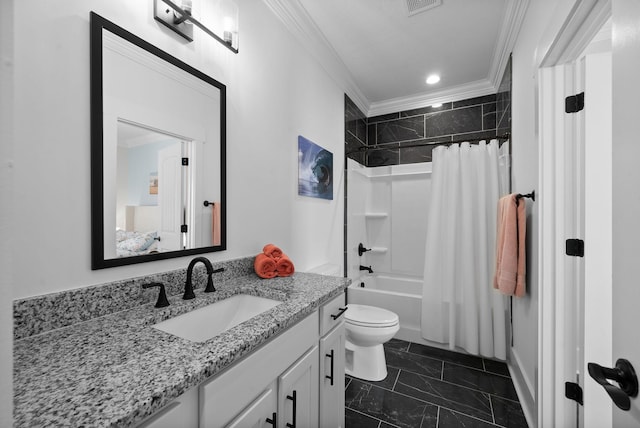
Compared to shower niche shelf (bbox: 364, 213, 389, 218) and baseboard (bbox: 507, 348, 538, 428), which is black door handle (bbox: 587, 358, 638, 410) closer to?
baseboard (bbox: 507, 348, 538, 428)

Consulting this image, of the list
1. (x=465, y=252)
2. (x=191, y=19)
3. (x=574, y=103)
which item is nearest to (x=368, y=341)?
(x=465, y=252)

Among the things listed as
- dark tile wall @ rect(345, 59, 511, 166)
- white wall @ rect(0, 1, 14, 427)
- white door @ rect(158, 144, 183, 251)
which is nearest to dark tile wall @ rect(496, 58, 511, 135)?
dark tile wall @ rect(345, 59, 511, 166)

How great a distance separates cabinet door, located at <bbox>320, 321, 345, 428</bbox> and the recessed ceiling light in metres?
2.60

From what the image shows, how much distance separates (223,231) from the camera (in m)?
1.41

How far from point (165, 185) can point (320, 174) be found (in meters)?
1.38

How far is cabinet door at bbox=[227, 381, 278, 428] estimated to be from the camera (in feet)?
2.54

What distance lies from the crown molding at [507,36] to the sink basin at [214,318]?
94.3 inches

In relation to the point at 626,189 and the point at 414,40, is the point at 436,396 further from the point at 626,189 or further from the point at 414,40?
the point at 414,40

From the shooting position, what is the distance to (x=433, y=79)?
2852 mm

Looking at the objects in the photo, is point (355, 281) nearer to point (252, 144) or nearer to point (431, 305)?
point (431, 305)

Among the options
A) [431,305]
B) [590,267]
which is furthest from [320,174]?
A: [590,267]

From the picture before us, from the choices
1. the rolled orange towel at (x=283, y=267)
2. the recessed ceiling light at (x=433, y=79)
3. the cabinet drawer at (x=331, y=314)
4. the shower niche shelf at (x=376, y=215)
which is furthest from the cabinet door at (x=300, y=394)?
the recessed ceiling light at (x=433, y=79)

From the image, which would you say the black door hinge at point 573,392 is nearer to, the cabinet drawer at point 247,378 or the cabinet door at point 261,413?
the cabinet drawer at point 247,378

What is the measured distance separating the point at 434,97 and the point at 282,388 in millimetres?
3288
